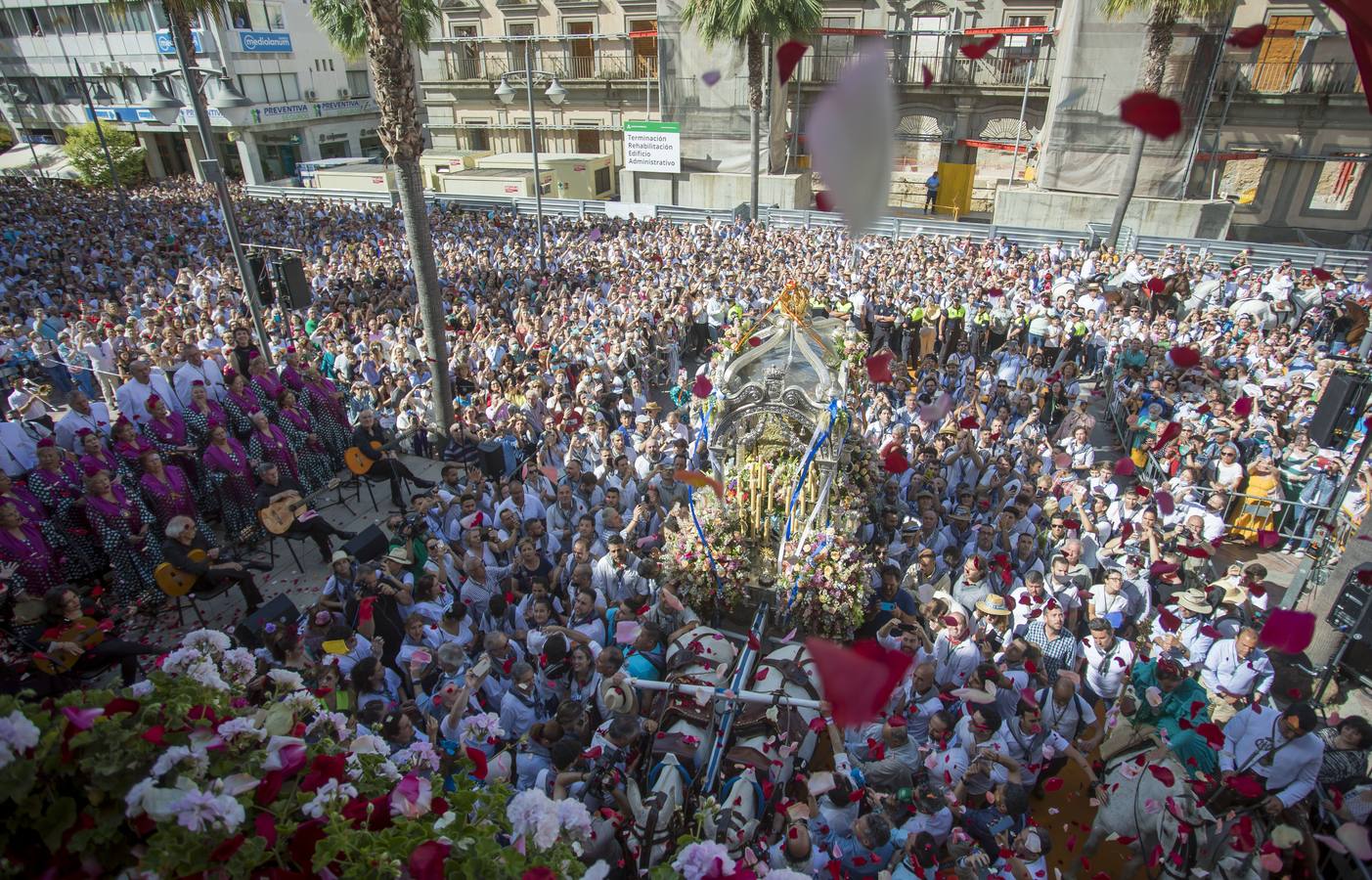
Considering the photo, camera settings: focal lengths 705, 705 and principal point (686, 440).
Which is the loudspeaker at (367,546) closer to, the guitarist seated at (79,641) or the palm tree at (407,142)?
the guitarist seated at (79,641)

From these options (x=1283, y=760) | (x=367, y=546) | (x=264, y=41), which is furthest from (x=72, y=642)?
(x=264, y=41)

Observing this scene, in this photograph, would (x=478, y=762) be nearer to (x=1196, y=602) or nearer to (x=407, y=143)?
(x=1196, y=602)

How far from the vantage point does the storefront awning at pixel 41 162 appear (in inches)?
1433

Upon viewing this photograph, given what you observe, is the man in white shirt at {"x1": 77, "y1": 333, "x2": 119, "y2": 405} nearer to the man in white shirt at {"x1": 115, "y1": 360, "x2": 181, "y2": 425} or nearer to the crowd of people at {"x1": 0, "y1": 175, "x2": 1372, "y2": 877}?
the crowd of people at {"x1": 0, "y1": 175, "x2": 1372, "y2": 877}

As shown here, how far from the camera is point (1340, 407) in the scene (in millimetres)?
7812

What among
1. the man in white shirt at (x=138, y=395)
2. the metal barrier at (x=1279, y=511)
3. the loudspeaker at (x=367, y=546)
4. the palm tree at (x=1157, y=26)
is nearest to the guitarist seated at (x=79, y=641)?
the loudspeaker at (x=367, y=546)

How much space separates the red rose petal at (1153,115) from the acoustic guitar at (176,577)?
27.3ft

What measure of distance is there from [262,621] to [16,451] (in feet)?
14.7

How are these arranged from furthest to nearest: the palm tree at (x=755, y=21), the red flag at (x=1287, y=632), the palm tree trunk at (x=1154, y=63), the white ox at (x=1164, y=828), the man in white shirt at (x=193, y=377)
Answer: the palm tree at (x=755, y=21)
the palm tree trunk at (x=1154, y=63)
the man in white shirt at (x=193, y=377)
the red flag at (x=1287, y=632)
the white ox at (x=1164, y=828)

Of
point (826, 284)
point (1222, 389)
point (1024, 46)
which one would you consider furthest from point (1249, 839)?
point (1024, 46)

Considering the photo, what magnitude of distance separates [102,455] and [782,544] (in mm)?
7427

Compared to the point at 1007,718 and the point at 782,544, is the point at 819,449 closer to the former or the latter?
the point at 782,544

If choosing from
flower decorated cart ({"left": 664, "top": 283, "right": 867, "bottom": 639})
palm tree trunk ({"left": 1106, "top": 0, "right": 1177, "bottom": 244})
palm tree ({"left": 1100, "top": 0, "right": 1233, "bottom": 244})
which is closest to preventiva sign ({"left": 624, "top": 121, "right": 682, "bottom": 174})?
palm tree ({"left": 1100, "top": 0, "right": 1233, "bottom": 244})

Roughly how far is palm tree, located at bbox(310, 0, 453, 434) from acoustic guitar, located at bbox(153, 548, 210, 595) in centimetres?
438
